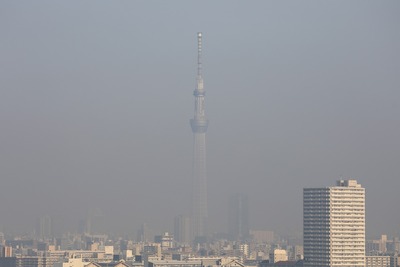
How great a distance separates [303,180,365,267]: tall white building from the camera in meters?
77.1

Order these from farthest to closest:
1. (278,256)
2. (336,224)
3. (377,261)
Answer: (377,261) < (278,256) < (336,224)

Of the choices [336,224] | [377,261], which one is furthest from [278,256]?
[336,224]

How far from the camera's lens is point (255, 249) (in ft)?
377

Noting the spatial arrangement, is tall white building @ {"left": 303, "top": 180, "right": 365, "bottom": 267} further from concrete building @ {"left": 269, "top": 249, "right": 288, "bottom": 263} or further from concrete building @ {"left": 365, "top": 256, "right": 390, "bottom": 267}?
concrete building @ {"left": 365, "top": 256, "right": 390, "bottom": 267}

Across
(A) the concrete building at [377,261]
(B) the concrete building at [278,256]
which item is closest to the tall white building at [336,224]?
(B) the concrete building at [278,256]

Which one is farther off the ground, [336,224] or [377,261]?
[336,224]

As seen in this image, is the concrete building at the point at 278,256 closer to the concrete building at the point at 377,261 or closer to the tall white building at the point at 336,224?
the concrete building at the point at 377,261

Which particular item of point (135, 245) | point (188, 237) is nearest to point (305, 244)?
point (135, 245)

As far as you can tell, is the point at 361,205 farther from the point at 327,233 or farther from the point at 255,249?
the point at 255,249

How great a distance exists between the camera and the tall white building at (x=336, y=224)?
77.1 meters

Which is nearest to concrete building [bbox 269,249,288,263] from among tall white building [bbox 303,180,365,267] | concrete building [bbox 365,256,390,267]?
concrete building [bbox 365,256,390,267]

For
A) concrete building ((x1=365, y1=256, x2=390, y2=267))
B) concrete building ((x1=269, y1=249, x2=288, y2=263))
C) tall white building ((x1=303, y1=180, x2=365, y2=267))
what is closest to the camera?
tall white building ((x1=303, y1=180, x2=365, y2=267))

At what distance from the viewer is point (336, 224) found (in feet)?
252

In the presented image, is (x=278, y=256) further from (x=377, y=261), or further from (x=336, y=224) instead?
(x=336, y=224)
